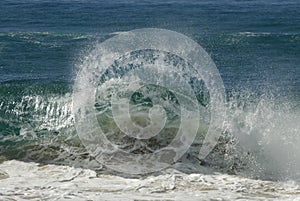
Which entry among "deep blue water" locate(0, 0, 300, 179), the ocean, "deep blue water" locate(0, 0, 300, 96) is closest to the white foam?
the ocean

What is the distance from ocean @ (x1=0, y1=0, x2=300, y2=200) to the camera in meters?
11.9

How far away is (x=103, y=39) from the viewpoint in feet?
89.2

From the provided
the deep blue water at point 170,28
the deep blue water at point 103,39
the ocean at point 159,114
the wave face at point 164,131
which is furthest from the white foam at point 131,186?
the deep blue water at point 170,28

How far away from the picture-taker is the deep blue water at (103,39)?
17391mm

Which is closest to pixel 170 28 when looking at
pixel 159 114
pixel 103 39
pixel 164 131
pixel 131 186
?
pixel 103 39

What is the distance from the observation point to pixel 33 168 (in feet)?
42.9

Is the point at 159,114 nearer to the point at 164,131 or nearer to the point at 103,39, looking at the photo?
the point at 164,131

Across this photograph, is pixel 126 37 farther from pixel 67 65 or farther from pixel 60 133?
pixel 60 133

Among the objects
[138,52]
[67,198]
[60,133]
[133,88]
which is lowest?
[67,198]

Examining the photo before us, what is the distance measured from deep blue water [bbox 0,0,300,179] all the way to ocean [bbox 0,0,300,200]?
0.05 meters

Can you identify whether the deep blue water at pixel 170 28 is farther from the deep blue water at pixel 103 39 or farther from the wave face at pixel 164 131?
the wave face at pixel 164 131

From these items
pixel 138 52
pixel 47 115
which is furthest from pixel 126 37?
pixel 47 115

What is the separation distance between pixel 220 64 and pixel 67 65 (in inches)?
232

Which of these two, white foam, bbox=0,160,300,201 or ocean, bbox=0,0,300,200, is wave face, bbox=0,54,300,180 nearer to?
ocean, bbox=0,0,300,200
